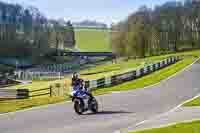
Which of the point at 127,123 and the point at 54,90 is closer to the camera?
the point at 127,123

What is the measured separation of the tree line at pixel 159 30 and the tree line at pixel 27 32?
42060 millimetres

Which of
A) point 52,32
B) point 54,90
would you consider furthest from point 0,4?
point 54,90

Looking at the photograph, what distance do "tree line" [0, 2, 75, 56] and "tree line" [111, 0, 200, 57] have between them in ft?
138

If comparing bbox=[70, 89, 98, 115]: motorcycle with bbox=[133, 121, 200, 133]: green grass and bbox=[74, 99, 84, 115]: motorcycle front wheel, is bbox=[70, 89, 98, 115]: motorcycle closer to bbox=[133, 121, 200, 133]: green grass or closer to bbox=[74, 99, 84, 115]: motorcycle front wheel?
bbox=[74, 99, 84, 115]: motorcycle front wheel

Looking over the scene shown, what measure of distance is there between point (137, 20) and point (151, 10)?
20.6 meters

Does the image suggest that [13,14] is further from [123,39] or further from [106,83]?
[106,83]

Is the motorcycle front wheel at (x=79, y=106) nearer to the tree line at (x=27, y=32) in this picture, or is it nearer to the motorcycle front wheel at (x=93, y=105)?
the motorcycle front wheel at (x=93, y=105)

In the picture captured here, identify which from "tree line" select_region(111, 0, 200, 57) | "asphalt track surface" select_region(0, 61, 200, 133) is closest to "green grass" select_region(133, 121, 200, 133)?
"asphalt track surface" select_region(0, 61, 200, 133)

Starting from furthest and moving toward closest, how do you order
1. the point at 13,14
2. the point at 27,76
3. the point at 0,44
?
the point at 13,14
the point at 0,44
the point at 27,76

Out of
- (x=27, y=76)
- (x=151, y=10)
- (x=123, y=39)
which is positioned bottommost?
(x=27, y=76)

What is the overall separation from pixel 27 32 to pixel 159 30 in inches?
2462

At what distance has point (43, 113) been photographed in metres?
21.5

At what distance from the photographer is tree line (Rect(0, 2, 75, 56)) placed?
159500 mm

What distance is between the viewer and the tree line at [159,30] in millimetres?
111812
